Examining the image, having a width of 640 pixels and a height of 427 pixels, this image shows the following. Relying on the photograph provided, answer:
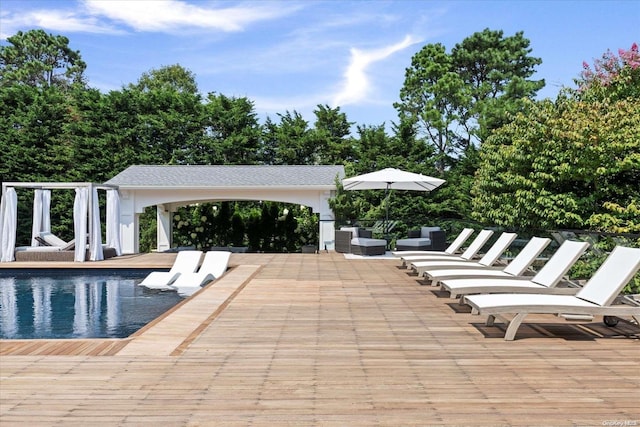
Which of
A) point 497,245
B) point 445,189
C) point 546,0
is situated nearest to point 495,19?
point 546,0

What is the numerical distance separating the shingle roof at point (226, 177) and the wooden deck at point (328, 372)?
12.6m

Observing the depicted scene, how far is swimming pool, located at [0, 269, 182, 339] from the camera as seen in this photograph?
8773mm

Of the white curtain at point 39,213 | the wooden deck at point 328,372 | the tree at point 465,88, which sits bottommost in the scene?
the wooden deck at point 328,372

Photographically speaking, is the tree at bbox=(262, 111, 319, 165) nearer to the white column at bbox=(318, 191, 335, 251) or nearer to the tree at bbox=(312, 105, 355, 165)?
the tree at bbox=(312, 105, 355, 165)

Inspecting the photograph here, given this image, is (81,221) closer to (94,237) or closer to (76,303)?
(94,237)

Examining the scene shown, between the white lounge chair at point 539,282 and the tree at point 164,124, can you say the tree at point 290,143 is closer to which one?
the tree at point 164,124

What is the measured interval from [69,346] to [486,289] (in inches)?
191

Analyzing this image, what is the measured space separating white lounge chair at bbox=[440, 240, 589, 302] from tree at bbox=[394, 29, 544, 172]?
1925 cm

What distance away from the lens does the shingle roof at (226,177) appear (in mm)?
19906

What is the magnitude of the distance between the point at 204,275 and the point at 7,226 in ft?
23.2

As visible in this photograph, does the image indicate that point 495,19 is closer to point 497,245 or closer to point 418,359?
point 497,245

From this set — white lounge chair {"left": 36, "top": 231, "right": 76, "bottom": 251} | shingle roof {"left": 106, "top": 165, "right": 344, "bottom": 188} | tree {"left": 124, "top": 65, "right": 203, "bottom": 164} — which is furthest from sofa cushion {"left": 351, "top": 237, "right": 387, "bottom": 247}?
tree {"left": 124, "top": 65, "right": 203, "bottom": 164}

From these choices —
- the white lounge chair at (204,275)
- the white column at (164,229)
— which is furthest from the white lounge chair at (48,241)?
the white lounge chair at (204,275)

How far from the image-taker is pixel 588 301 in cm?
632
